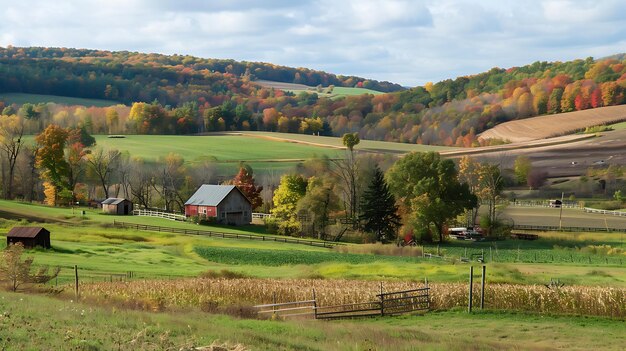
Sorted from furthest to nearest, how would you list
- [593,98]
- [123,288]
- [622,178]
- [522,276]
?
[593,98] < [622,178] < [522,276] < [123,288]

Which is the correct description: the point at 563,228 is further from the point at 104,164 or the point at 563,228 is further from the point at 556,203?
the point at 104,164

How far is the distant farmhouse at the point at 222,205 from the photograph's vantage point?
312 ft

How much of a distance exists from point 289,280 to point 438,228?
40679 millimetres

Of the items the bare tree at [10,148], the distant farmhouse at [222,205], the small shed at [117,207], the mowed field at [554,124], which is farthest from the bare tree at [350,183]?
the mowed field at [554,124]

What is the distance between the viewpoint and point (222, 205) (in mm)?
95250

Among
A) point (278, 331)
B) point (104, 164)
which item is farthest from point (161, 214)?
point (278, 331)

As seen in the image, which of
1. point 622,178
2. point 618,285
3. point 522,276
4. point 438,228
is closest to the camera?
point 618,285

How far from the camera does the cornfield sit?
124 ft

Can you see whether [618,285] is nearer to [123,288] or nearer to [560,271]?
[560,271]

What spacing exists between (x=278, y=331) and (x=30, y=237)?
3707 cm

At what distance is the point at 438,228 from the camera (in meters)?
86.6

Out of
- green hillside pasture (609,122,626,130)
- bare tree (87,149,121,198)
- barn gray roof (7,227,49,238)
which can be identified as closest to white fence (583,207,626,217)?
green hillside pasture (609,122,626,130)

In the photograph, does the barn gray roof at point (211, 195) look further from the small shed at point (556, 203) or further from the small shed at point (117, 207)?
the small shed at point (556, 203)

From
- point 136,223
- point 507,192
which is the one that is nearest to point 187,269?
point 136,223
